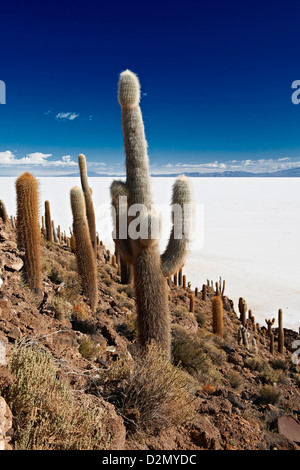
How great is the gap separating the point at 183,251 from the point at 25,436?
5192 millimetres

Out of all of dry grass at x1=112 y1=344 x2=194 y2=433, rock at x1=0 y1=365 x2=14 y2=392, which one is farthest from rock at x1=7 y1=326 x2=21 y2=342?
dry grass at x1=112 y1=344 x2=194 y2=433

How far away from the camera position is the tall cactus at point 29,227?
7746 mm

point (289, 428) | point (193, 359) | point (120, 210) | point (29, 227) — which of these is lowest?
Result: point (193, 359)

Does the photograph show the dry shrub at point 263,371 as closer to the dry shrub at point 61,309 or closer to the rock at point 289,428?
the rock at point 289,428

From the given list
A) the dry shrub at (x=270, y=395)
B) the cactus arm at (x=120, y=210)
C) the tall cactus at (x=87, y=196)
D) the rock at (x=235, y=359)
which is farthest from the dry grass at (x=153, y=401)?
the tall cactus at (x=87, y=196)

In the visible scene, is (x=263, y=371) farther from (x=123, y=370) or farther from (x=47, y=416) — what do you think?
(x=47, y=416)

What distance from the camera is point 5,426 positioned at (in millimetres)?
2629

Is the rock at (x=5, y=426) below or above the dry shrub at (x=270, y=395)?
above

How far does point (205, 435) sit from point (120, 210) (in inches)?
189

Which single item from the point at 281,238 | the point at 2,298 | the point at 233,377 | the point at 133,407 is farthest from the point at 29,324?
the point at 281,238

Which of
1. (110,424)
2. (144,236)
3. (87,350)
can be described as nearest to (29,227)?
(144,236)

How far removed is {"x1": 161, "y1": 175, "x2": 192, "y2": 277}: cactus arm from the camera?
728cm

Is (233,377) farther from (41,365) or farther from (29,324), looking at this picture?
(41,365)

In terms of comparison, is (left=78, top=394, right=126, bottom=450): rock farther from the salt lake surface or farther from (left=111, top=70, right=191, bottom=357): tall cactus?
the salt lake surface
